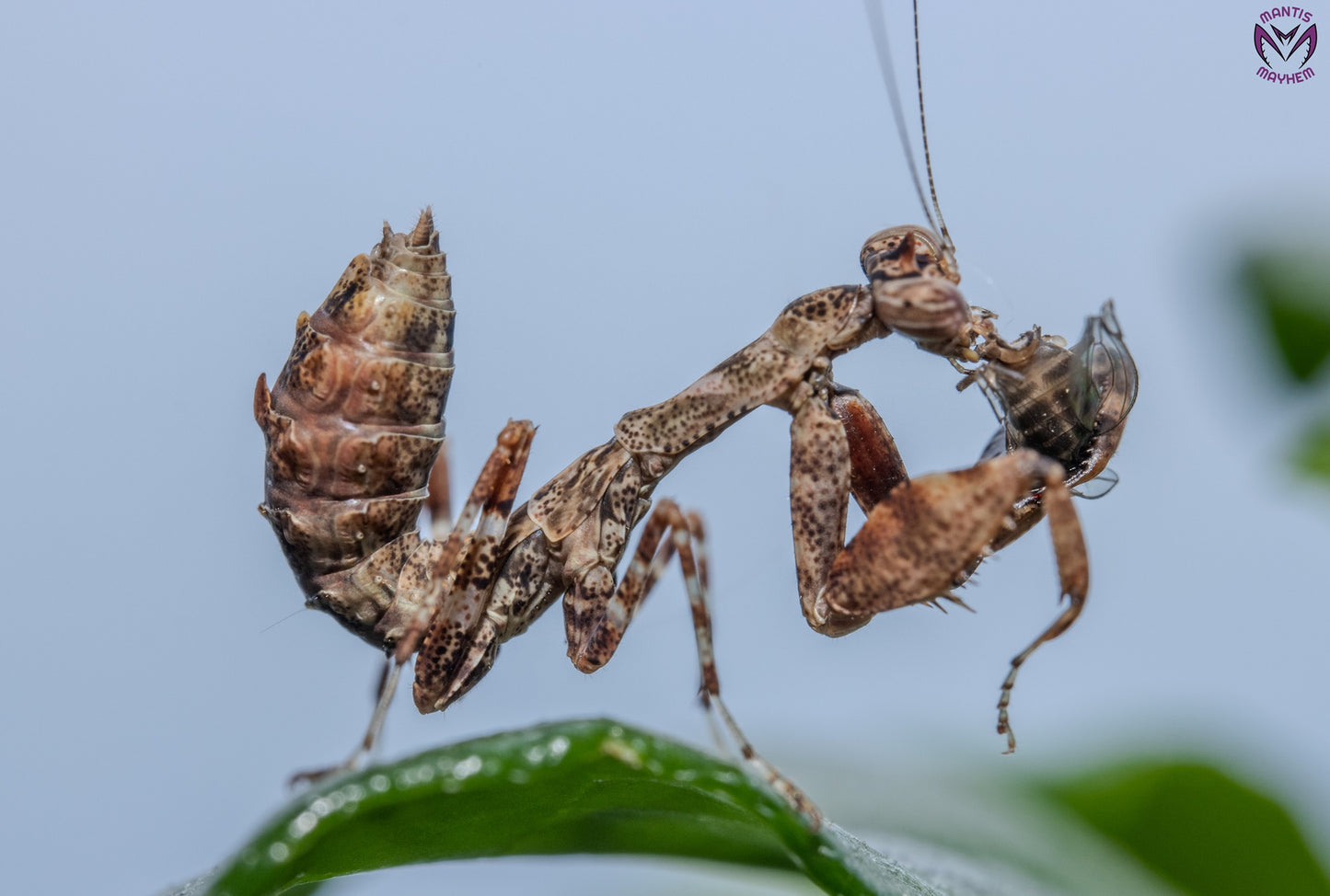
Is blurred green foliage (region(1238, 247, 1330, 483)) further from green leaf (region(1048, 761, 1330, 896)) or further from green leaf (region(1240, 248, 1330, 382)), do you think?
green leaf (region(1048, 761, 1330, 896))

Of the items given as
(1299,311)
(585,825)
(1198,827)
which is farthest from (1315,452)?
(585,825)

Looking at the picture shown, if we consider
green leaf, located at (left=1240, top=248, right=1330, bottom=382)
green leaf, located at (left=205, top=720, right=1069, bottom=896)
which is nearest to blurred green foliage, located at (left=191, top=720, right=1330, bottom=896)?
green leaf, located at (left=205, top=720, right=1069, bottom=896)

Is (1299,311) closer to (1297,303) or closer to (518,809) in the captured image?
(1297,303)

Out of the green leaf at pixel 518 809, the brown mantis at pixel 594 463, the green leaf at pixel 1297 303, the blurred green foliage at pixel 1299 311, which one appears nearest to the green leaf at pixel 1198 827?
the brown mantis at pixel 594 463

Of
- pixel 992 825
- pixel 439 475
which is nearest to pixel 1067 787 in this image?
pixel 992 825

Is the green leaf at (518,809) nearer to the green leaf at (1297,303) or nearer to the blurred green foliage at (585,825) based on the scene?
the blurred green foliage at (585,825)

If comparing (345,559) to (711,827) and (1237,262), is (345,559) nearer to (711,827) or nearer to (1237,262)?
(711,827)
